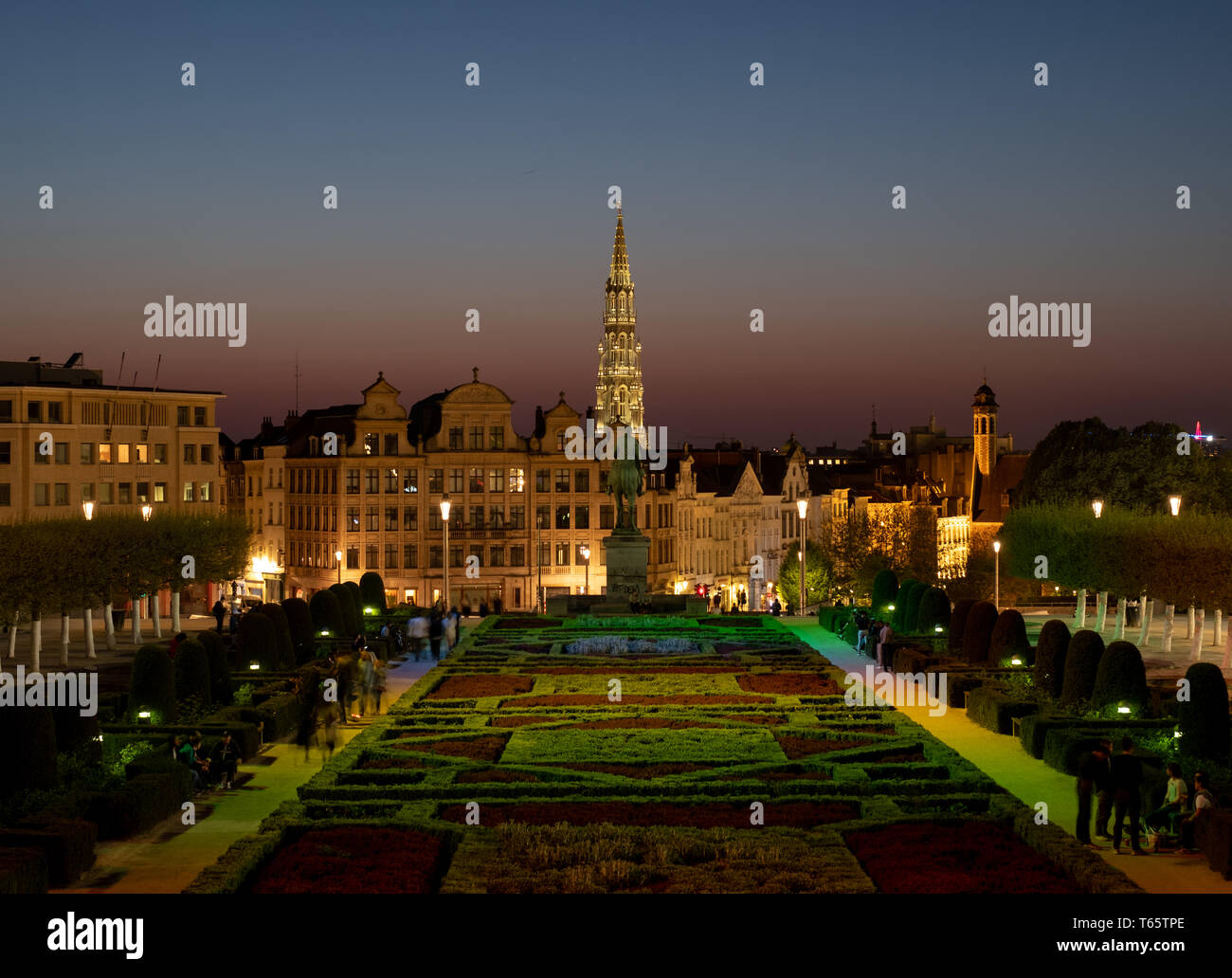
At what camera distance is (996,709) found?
3331 centimetres

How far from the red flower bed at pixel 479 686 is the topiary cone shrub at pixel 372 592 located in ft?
63.5

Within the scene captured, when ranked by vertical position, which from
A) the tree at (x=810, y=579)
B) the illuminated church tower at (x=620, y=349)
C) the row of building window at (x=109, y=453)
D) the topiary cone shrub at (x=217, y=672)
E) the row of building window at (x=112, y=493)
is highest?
the illuminated church tower at (x=620, y=349)

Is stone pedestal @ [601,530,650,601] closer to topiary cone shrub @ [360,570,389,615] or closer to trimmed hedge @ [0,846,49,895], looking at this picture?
topiary cone shrub @ [360,570,389,615]

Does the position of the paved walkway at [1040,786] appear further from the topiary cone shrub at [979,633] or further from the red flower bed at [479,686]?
the red flower bed at [479,686]

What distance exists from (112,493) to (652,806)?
75371 millimetres

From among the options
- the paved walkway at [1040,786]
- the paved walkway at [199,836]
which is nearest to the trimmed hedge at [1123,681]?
the paved walkway at [1040,786]

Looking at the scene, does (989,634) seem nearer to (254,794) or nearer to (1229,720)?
(1229,720)

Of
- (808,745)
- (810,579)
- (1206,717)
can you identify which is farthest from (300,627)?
(810,579)

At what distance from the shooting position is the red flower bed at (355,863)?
1980 cm

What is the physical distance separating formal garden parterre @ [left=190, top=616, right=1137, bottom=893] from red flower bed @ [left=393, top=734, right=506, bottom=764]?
7cm

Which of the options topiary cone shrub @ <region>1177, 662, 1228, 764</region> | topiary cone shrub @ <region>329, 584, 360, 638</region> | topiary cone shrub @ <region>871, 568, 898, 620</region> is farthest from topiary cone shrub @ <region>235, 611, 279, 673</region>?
topiary cone shrub @ <region>871, 568, 898, 620</region>

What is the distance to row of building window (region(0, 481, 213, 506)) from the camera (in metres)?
89.6

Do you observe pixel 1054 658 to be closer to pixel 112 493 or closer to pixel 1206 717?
pixel 1206 717
